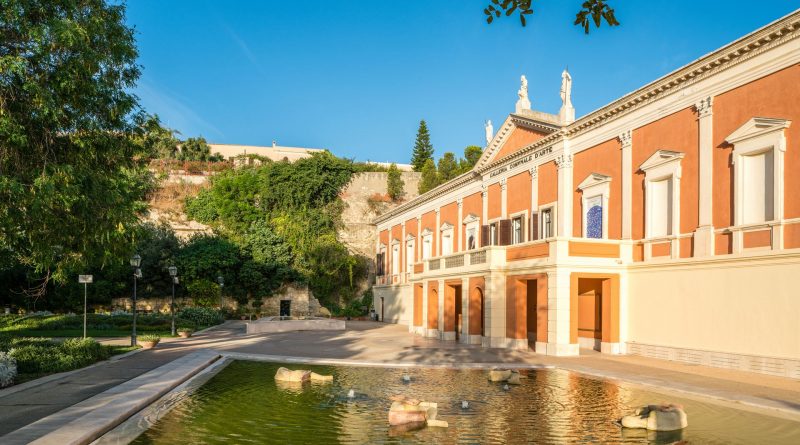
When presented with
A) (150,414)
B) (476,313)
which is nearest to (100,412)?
(150,414)

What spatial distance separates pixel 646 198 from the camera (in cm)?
2059

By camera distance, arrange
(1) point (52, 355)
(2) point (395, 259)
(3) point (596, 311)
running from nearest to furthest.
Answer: (1) point (52, 355), (3) point (596, 311), (2) point (395, 259)

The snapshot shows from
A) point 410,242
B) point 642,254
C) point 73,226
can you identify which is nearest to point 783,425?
point 642,254

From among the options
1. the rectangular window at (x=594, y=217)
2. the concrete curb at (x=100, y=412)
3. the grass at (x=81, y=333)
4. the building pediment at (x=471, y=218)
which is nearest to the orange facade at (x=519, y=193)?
the building pediment at (x=471, y=218)

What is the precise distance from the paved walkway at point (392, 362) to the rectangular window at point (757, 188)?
4243 millimetres

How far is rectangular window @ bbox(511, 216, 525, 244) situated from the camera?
29.0m

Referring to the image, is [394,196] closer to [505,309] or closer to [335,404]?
[505,309]

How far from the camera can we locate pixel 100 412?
9.24 m

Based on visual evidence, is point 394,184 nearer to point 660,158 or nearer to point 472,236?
point 472,236

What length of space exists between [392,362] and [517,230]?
13474 millimetres

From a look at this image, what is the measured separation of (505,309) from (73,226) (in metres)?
15.3

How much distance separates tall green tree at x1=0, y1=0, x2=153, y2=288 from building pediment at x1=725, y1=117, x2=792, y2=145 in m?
16.1

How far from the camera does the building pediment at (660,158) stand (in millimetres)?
19422

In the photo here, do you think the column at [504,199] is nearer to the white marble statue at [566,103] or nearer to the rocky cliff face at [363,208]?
the white marble statue at [566,103]
